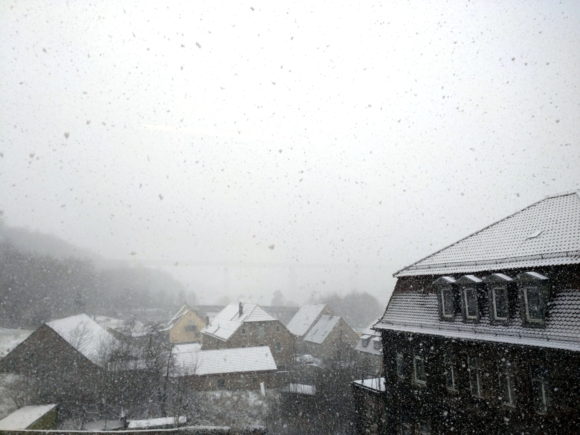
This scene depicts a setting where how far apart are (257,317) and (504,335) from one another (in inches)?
1379

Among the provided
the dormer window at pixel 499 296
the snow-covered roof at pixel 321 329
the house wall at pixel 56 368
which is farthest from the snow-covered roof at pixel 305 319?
the dormer window at pixel 499 296

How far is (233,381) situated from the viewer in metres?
29.7

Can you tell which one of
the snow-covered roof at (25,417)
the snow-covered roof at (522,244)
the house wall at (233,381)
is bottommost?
the house wall at (233,381)

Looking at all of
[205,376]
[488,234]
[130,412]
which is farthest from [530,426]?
[205,376]

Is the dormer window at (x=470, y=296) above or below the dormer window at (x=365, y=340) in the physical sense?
above

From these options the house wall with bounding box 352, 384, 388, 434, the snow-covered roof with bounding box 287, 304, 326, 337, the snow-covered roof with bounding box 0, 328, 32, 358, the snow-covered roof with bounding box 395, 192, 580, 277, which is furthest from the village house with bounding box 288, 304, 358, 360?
the snow-covered roof with bounding box 0, 328, 32, 358

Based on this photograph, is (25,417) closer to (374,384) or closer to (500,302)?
(374,384)

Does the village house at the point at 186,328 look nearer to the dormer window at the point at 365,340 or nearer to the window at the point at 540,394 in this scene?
the dormer window at the point at 365,340

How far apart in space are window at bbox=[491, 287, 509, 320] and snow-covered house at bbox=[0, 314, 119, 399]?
24.9 m

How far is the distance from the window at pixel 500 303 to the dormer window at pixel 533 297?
0.50 metres

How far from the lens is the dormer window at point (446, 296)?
12.7 meters

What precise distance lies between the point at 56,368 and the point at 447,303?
90.6 ft

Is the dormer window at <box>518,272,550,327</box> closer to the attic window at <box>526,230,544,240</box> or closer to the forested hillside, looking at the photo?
the attic window at <box>526,230,544,240</box>

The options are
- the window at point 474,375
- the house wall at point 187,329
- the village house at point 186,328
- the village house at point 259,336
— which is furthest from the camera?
the house wall at point 187,329
